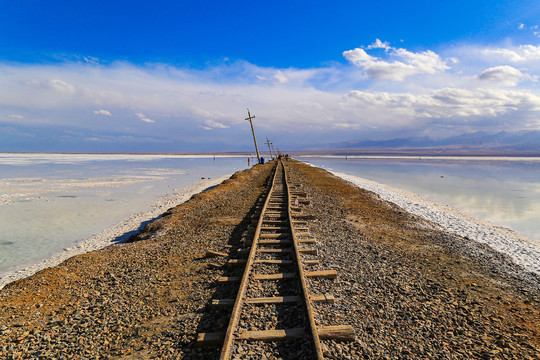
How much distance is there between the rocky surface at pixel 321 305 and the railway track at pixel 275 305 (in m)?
0.14

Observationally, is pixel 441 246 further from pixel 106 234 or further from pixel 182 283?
pixel 106 234

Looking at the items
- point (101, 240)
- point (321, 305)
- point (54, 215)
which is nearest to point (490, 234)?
point (321, 305)

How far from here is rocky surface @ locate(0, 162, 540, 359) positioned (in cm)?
399

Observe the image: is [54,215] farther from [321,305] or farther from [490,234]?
[490,234]

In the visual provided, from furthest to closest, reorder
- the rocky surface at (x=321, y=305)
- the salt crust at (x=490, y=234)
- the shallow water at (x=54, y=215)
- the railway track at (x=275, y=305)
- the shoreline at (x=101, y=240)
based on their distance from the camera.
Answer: the shallow water at (x=54, y=215)
the salt crust at (x=490, y=234)
the shoreline at (x=101, y=240)
the rocky surface at (x=321, y=305)
the railway track at (x=275, y=305)

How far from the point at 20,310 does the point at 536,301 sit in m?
9.33

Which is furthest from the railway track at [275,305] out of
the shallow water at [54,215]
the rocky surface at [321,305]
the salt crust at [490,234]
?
the shallow water at [54,215]

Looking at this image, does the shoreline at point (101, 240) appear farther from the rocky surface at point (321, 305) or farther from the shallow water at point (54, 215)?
the rocky surface at point (321, 305)

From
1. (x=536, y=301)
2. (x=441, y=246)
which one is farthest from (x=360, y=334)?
(x=441, y=246)

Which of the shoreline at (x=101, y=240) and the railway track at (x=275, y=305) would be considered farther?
the shoreline at (x=101, y=240)

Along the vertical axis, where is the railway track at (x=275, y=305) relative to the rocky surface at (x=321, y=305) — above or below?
above

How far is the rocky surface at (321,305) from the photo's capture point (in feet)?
13.1

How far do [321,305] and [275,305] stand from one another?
761 millimetres

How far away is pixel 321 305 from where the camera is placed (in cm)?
485
